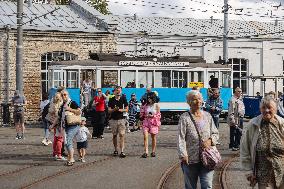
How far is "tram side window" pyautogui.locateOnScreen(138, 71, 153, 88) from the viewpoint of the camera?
1271 inches

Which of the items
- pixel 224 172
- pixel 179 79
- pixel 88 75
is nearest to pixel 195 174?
pixel 224 172

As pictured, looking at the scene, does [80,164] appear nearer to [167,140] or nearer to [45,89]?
[167,140]

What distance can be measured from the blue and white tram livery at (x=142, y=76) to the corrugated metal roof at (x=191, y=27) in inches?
354

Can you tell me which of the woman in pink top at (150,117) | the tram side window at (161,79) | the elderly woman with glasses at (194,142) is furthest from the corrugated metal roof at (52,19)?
the elderly woman with glasses at (194,142)

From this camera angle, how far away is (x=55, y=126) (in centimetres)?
1614

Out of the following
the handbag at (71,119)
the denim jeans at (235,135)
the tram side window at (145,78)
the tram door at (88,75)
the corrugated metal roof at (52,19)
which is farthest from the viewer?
the corrugated metal roof at (52,19)

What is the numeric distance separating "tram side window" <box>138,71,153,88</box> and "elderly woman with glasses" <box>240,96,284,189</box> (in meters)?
24.4

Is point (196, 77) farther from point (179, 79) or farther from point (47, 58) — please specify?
point (47, 58)

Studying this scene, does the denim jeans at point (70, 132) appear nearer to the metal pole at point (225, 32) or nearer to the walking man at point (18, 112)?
the walking man at point (18, 112)

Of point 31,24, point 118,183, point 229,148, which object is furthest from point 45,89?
point 118,183

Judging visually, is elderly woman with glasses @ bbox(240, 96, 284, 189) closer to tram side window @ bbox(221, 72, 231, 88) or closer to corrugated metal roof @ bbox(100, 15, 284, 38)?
tram side window @ bbox(221, 72, 231, 88)

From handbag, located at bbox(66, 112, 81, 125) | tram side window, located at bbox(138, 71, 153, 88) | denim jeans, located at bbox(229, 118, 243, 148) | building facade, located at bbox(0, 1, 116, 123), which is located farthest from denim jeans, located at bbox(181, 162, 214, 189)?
building facade, located at bbox(0, 1, 116, 123)

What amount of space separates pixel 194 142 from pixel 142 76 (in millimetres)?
23654

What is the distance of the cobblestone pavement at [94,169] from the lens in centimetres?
1263
